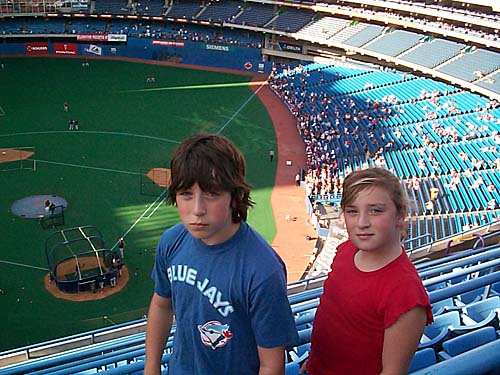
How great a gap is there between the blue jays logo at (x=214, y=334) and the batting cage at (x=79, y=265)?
12.9m

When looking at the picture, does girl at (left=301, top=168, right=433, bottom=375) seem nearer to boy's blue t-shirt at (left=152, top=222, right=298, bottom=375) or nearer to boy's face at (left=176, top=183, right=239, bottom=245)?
boy's blue t-shirt at (left=152, top=222, right=298, bottom=375)

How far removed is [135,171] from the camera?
79.8 ft

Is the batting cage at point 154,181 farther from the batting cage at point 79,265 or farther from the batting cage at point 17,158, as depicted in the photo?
the batting cage at point 17,158

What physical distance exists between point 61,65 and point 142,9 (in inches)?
365

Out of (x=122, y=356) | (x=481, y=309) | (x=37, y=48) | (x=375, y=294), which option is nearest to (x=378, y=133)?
(x=122, y=356)

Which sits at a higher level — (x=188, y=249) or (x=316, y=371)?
(x=188, y=249)

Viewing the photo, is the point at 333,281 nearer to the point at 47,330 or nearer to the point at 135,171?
the point at 47,330

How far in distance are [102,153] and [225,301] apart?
24395 millimetres

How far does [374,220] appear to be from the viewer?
9.46 feet

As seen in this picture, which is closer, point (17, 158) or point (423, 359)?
point (423, 359)

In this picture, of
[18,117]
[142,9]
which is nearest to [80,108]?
[18,117]

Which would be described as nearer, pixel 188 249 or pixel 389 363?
pixel 389 363

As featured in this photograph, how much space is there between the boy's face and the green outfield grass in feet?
36.5

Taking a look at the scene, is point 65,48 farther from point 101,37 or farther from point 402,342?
point 402,342
